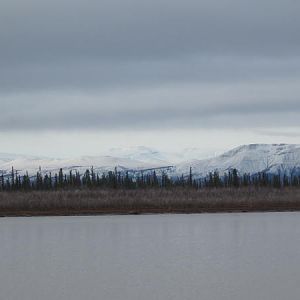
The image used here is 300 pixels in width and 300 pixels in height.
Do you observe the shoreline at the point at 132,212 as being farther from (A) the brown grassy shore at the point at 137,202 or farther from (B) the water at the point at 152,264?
(B) the water at the point at 152,264

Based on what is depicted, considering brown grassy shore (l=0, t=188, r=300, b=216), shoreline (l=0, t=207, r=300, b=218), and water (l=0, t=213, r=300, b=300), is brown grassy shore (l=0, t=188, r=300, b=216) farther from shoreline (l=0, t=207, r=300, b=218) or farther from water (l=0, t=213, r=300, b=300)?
water (l=0, t=213, r=300, b=300)

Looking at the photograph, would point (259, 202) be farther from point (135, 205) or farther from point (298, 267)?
point (298, 267)

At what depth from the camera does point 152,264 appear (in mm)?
26719

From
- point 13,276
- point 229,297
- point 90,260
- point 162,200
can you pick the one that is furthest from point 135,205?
point 229,297

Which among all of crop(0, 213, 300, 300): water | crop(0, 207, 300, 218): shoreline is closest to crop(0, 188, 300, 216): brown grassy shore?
crop(0, 207, 300, 218): shoreline

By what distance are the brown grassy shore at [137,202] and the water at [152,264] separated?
85.3ft

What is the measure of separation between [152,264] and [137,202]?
47.0 meters

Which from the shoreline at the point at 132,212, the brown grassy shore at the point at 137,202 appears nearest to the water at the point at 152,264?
the shoreline at the point at 132,212

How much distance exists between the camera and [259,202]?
73.9 metres

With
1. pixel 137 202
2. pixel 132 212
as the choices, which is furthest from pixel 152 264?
pixel 137 202

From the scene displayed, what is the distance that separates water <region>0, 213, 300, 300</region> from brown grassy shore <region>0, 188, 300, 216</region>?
26.0 meters

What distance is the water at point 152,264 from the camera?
20812mm

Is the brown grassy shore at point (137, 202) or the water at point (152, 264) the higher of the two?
the brown grassy shore at point (137, 202)

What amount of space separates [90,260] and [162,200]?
45.6m
